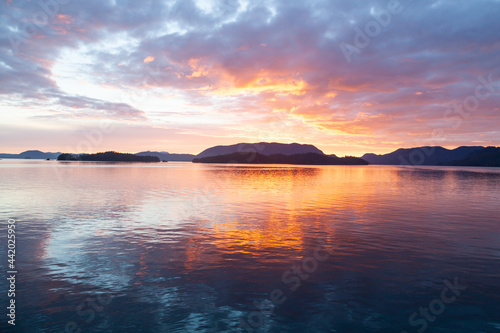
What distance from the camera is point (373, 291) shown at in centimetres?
1437

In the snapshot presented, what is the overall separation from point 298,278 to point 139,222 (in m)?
19.2

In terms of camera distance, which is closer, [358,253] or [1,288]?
[1,288]

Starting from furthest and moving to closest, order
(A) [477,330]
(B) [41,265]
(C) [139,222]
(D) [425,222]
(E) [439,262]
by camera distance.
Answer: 1. (D) [425,222]
2. (C) [139,222]
3. (E) [439,262]
4. (B) [41,265]
5. (A) [477,330]

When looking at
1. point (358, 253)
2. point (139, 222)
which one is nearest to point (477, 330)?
point (358, 253)

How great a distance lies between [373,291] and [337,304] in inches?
94.4

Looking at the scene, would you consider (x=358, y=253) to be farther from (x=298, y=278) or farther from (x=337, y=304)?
(x=337, y=304)

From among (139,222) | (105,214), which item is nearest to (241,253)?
(139,222)

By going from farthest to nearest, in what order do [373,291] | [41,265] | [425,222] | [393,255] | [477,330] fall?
[425,222], [393,255], [41,265], [373,291], [477,330]

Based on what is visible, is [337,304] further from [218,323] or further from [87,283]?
[87,283]

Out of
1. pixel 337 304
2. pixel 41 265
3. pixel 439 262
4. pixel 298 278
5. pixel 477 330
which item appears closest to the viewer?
pixel 477 330

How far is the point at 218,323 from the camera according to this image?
38.3 feet

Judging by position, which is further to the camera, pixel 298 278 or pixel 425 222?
pixel 425 222

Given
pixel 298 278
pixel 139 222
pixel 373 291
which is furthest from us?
pixel 139 222

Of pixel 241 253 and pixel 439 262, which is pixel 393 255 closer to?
pixel 439 262
